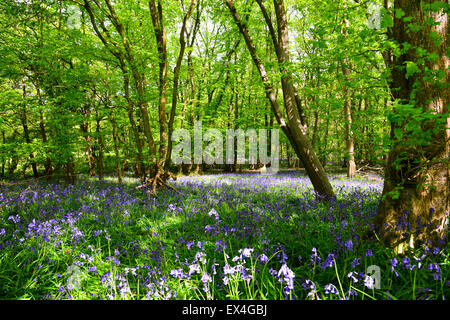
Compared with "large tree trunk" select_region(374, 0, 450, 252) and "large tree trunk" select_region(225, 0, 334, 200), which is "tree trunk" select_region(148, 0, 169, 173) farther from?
"large tree trunk" select_region(374, 0, 450, 252)

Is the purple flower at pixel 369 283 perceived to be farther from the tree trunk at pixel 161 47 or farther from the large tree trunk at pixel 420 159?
the tree trunk at pixel 161 47

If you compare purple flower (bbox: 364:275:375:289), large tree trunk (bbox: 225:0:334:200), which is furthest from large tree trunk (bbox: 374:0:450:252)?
large tree trunk (bbox: 225:0:334:200)

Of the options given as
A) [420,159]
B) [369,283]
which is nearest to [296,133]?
[420,159]

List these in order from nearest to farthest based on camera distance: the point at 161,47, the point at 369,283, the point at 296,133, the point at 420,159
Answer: the point at 369,283 < the point at 420,159 < the point at 296,133 < the point at 161,47

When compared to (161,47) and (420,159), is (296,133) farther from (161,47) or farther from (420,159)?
(161,47)

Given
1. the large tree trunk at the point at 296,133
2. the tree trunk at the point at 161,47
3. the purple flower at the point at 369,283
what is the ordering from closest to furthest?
the purple flower at the point at 369,283 < the large tree trunk at the point at 296,133 < the tree trunk at the point at 161,47

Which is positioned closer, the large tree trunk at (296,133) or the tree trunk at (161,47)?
the large tree trunk at (296,133)

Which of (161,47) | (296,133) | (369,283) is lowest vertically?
(369,283)

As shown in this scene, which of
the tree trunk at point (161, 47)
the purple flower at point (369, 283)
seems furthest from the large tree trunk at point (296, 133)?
the purple flower at point (369, 283)

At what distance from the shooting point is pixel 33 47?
7.71 metres
